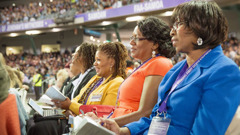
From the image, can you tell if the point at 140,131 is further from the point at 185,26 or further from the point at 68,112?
the point at 68,112

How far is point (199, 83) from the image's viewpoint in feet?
3.85

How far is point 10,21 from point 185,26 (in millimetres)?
18015

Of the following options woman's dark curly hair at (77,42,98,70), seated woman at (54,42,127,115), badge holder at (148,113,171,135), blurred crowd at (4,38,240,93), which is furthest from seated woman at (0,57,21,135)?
blurred crowd at (4,38,240,93)

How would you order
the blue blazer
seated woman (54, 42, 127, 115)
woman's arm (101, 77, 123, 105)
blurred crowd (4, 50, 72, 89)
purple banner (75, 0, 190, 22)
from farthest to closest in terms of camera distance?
1. blurred crowd (4, 50, 72, 89)
2. purple banner (75, 0, 190, 22)
3. seated woman (54, 42, 127, 115)
4. woman's arm (101, 77, 123, 105)
5. the blue blazer

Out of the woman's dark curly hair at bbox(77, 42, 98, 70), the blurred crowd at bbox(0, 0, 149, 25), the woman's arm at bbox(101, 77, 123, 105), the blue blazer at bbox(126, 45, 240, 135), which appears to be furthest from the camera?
the blurred crowd at bbox(0, 0, 149, 25)

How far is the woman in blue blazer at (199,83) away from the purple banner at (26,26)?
14.0m

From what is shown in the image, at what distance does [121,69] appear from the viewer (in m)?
2.31

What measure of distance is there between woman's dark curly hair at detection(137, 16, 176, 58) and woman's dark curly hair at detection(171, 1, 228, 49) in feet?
1.68

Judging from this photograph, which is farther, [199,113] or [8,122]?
[8,122]

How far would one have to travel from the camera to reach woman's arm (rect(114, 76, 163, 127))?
156cm

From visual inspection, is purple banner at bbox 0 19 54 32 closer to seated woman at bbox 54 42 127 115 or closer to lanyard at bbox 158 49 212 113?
seated woman at bbox 54 42 127 115

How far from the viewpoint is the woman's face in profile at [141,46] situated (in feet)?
5.94

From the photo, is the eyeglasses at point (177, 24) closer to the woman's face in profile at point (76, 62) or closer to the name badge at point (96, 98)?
the name badge at point (96, 98)

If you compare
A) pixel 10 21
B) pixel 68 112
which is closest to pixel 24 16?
pixel 10 21
